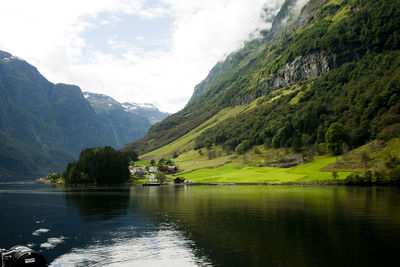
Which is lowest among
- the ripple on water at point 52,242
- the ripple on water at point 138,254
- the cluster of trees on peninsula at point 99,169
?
the ripple on water at point 138,254

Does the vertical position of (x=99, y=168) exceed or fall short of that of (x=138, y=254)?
it exceeds it

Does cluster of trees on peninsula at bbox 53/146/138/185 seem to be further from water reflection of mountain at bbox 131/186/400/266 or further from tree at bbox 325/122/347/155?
tree at bbox 325/122/347/155

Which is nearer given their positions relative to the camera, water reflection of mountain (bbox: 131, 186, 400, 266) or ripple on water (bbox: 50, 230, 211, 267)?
water reflection of mountain (bbox: 131, 186, 400, 266)

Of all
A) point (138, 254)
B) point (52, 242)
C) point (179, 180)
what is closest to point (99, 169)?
point (179, 180)

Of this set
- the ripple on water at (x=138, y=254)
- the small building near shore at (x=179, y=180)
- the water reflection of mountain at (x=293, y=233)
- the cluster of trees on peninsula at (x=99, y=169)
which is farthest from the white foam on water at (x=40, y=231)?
the small building near shore at (x=179, y=180)

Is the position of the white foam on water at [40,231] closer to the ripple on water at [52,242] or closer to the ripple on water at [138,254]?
the ripple on water at [52,242]

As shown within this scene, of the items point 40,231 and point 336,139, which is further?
point 336,139

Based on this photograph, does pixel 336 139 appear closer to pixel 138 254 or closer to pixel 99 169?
pixel 99 169

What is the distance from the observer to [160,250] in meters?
38.0

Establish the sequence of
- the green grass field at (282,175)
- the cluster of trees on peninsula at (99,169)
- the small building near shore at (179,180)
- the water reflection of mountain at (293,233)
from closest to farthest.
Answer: the water reflection of mountain at (293,233), the green grass field at (282,175), the cluster of trees on peninsula at (99,169), the small building near shore at (179,180)

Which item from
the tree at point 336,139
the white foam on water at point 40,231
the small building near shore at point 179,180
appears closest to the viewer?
the white foam on water at point 40,231

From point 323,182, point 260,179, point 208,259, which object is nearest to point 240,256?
point 208,259

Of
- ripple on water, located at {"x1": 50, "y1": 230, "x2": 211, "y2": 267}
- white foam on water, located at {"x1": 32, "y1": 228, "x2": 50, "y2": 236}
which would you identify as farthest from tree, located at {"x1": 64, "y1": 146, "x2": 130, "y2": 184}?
ripple on water, located at {"x1": 50, "y1": 230, "x2": 211, "y2": 267}

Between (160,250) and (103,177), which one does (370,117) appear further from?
A: (160,250)
